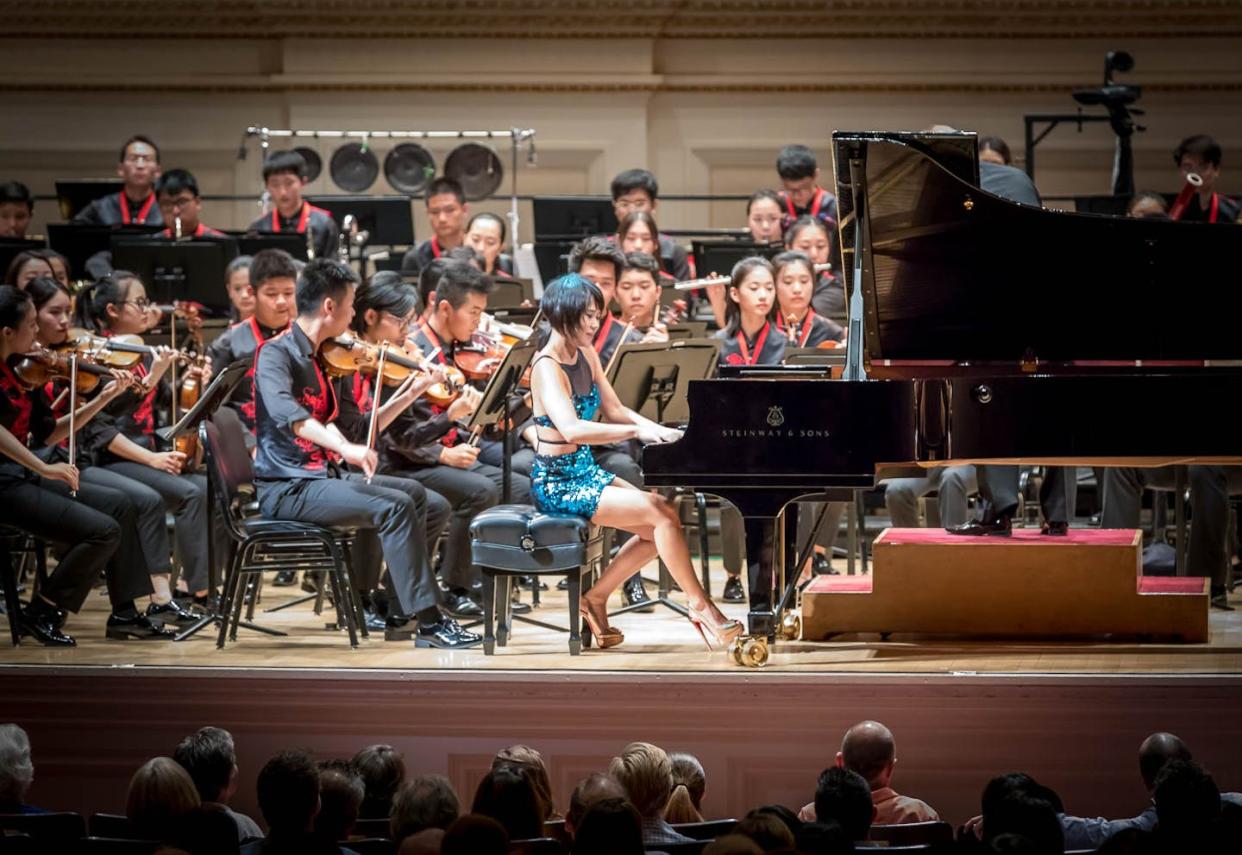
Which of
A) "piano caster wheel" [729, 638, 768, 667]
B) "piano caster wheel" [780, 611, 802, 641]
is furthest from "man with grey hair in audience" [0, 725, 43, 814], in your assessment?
"piano caster wheel" [780, 611, 802, 641]

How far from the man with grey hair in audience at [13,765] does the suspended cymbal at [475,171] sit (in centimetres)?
576

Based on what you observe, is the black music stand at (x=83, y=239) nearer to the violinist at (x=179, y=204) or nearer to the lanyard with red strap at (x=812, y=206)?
the violinist at (x=179, y=204)

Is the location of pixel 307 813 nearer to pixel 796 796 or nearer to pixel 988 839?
pixel 988 839

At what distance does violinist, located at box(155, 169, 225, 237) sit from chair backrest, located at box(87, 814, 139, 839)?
453cm

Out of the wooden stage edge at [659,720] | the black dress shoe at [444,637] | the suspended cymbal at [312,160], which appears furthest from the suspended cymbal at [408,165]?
the wooden stage edge at [659,720]

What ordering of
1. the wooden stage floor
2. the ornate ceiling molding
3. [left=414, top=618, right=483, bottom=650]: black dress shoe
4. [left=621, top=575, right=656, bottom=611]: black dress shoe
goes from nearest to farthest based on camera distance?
the wooden stage floor
[left=414, top=618, right=483, bottom=650]: black dress shoe
[left=621, top=575, right=656, bottom=611]: black dress shoe
the ornate ceiling molding

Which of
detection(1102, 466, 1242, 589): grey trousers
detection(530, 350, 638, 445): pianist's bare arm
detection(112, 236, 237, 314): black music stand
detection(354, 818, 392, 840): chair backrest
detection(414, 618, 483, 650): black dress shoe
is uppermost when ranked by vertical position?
detection(112, 236, 237, 314): black music stand

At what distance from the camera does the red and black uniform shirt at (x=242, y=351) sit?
6570 millimetres

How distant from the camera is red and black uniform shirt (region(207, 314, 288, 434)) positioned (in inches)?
259

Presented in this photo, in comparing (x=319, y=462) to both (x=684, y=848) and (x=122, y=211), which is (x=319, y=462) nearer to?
(x=684, y=848)

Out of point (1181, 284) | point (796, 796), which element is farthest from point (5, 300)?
point (1181, 284)

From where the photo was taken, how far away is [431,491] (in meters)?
6.09

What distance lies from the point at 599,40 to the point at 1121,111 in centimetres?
308

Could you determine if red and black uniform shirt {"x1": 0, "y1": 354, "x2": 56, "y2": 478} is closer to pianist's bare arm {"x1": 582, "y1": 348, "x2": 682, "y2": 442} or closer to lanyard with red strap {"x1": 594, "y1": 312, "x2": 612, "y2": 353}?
pianist's bare arm {"x1": 582, "y1": 348, "x2": 682, "y2": 442}
